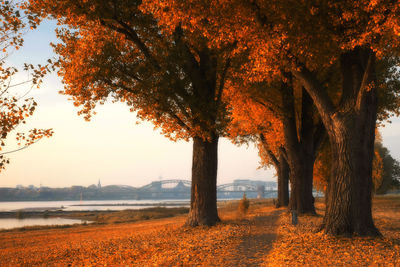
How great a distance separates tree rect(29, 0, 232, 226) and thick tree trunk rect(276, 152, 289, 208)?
15.3 m

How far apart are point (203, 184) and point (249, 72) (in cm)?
609

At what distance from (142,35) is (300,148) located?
37.6 ft

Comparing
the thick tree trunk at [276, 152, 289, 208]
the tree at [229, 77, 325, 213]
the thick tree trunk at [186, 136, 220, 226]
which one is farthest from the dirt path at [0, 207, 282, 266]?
the thick tree trunk at [276, 152, 289, 208]

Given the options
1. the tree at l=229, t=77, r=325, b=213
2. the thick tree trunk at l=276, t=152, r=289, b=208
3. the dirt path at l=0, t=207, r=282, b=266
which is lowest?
the dirt path at l=0, t=207, r=282, b=266

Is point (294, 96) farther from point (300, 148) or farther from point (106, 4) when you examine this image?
point (106, 4)

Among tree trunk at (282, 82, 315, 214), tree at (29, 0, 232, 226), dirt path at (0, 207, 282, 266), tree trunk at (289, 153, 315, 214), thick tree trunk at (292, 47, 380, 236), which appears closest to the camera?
dirt path at (0, 207, 282, 266)

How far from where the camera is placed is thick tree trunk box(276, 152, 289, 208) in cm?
3036

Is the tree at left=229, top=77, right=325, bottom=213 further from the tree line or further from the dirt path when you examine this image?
the dirt path

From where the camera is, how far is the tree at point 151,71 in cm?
1436

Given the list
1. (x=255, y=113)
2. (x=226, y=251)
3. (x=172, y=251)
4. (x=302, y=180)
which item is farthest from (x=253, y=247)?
(x=255, y=113)

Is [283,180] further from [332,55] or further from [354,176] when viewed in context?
[332,55]

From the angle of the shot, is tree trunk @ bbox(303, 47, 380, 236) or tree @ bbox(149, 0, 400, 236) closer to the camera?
tree @ bbox(149, 0, 400, 236)

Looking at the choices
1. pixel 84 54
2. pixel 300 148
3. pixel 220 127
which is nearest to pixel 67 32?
pixel 84 54

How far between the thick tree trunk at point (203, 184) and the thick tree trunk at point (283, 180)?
15098mm
